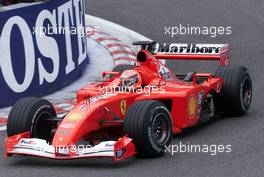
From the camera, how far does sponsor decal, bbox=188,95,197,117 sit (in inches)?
439

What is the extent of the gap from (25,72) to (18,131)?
11.0ft

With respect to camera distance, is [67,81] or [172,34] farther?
[172,34]

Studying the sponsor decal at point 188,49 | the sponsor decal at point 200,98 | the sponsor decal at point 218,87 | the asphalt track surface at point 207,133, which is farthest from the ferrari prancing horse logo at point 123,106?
the sponsor decal at point 188,49

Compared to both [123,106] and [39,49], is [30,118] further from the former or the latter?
[39,49]

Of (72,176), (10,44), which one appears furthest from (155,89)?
(10,44)

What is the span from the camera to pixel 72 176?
9.33m

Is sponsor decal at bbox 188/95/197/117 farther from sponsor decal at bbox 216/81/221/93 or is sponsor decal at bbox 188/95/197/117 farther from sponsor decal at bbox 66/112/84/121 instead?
sponsor decal at bbox 66/112/84/121

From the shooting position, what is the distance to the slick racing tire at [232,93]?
39.6 feet

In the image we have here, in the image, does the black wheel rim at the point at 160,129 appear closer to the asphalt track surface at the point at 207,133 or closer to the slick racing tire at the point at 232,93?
the asphalt track surface at the point at 207,133

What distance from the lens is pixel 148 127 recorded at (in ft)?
32.4

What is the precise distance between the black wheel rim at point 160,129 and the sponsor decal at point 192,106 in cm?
87

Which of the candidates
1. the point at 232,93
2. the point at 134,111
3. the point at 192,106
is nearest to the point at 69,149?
the point at 134,111

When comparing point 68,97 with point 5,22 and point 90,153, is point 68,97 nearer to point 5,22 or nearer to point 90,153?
point 5,22

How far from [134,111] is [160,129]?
493mm
